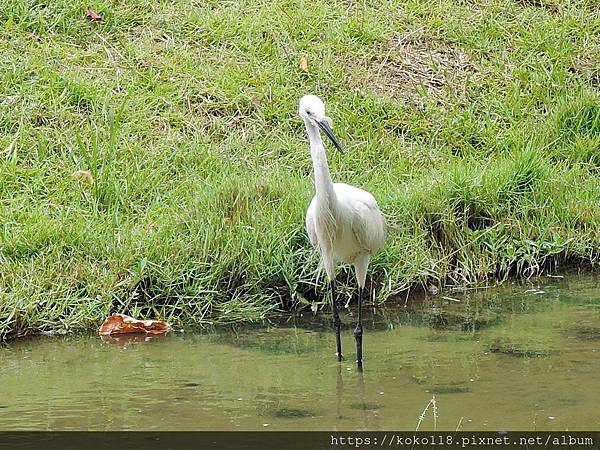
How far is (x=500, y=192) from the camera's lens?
8.12m

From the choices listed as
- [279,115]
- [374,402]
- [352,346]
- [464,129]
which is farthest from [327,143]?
[374,402]

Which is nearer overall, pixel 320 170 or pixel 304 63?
pixel 320 170

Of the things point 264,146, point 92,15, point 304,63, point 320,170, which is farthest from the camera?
point 92,15

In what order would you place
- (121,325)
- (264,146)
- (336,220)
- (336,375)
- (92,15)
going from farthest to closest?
(92,15) → (264,146) → (121,325) → (336,220) → (336,375)

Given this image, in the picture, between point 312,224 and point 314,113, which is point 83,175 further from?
point 314,113

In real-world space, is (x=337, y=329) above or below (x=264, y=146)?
below

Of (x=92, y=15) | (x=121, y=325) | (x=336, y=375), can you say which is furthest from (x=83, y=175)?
(x=336, y=375)

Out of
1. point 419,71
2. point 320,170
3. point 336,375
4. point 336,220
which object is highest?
point 419,71

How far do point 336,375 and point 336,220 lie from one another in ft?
2.79

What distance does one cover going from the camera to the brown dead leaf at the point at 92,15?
10.0m

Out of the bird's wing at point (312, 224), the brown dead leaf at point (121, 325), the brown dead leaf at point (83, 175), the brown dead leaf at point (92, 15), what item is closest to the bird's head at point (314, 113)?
the bird's wing at point (312, 224)

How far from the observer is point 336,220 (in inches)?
242

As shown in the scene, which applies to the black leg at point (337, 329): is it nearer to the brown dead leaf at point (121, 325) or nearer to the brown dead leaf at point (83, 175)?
the brown dead leaf at point (121, 325)

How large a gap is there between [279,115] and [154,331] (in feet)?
10.1
